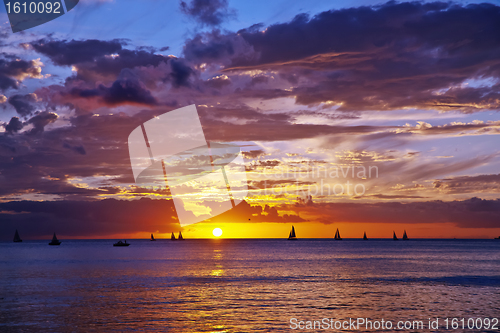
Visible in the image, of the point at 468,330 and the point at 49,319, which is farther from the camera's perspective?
the point at 49,319

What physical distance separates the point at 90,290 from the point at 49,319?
20.2 meters

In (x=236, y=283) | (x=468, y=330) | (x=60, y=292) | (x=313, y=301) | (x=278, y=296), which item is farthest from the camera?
(x=236, y=283)

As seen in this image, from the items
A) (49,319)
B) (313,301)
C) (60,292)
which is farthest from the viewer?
(60,292)

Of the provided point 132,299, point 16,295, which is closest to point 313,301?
point 132,299

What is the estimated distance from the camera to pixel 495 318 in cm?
3947

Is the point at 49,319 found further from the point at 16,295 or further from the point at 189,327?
the point at 16,295

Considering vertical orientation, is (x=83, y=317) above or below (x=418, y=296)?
above

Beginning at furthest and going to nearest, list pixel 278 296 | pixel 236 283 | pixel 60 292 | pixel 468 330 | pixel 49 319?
1. pixel 236 283
2. pixel 60 292
3. pixel 278 296
4. pixel 49 319
5. pixel 468 330

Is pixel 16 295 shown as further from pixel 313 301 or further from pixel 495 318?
pixel 495 318

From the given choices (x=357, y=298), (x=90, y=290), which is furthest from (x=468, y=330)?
(x=90, y=290)

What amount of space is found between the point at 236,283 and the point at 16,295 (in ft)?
103

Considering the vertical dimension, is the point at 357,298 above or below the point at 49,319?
below

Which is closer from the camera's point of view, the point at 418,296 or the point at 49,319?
the point at 49,319

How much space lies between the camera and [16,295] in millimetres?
53062
